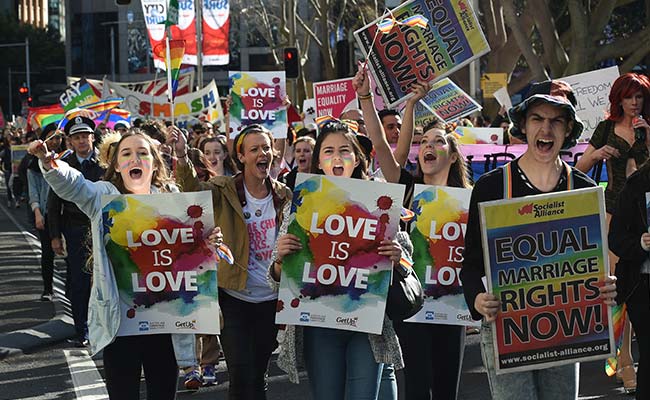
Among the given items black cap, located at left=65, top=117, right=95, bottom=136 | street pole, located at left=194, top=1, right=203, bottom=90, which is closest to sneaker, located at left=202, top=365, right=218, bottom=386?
black cap, located at left=65, top=117, right=95, bottom=136

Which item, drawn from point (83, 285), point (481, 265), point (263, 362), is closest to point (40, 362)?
point (83, 285)

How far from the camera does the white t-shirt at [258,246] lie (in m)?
6.91

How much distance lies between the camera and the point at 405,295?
6.01 meters

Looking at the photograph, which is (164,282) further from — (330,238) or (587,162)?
(587,162)

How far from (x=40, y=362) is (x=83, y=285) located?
31.5 inches

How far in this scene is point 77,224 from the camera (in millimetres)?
11133

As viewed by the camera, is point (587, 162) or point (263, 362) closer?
point (263, 362)

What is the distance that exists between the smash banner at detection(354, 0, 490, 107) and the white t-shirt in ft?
3.82

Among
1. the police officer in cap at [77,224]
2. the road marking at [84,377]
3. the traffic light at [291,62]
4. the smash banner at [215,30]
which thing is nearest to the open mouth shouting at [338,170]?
the road marking at [84,377]

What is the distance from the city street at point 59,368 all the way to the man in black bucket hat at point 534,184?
352cm

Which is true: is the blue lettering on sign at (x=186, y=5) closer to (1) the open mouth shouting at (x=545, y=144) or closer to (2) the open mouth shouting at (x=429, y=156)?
(2) the open mouth shouting at (x=429, y=156)

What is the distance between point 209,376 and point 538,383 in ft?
15.5

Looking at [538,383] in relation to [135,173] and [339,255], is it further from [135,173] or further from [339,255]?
[135,173]

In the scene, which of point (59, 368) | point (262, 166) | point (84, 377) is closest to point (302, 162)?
point (84, 377)
